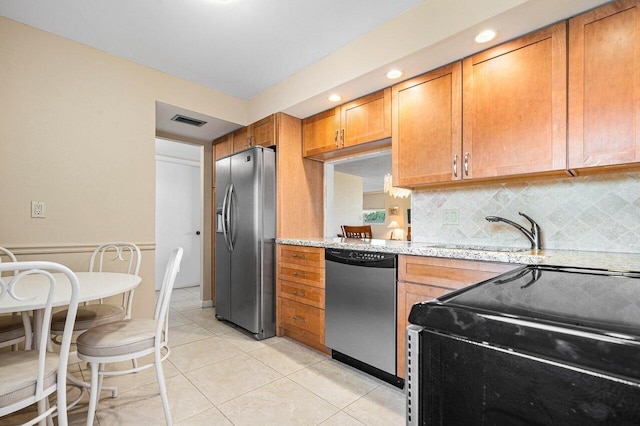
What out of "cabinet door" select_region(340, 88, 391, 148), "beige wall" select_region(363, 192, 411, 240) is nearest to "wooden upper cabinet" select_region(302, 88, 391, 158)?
"cabinet door" select_region(340, 88, 391, 148)

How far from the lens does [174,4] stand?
6.48 feet

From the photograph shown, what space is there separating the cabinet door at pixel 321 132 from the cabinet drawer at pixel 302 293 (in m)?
1.32

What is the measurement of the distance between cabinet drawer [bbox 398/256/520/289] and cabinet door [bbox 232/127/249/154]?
2341 millimetres

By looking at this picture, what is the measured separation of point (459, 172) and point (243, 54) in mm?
1997

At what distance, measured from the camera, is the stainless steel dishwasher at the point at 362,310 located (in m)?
2.00

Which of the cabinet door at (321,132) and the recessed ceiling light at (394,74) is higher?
the recessed ceiling light at (394,74)

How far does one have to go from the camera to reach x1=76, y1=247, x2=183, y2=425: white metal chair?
1422mm

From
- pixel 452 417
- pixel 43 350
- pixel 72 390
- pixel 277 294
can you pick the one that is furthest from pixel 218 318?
pixel 452 417

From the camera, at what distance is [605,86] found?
1.52 m

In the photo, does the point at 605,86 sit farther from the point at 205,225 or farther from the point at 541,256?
the point at 205,225

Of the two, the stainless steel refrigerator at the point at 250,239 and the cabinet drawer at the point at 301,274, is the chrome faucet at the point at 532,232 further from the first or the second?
the stainless steel refrigerator at the point at 250,239

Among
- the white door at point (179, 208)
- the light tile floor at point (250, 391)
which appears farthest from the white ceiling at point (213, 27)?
the light tile floor at point (250, 391)

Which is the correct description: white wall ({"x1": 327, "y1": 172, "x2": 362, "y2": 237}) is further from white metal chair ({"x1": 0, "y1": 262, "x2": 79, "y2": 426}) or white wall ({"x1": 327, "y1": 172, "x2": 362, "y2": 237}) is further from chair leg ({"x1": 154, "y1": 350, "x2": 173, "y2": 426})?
white metal chair ({"x1": 0, "y1": 262, "x2": 79, "y2": 426})

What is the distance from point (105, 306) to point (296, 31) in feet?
7.90
